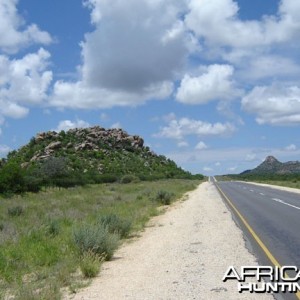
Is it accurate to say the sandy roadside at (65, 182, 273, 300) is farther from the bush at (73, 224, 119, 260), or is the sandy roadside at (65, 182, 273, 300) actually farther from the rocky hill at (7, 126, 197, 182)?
the rocky hill at (7, 126, 197, 182)

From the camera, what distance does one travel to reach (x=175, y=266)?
10.7 m

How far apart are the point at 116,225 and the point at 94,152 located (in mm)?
92130

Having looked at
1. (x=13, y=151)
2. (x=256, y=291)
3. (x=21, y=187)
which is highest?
(x=13, y=151)

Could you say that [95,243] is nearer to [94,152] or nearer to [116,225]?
[116,225]

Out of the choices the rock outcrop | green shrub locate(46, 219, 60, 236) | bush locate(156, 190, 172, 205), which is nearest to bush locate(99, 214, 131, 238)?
green shrub locate(46, 219, 60, 236)

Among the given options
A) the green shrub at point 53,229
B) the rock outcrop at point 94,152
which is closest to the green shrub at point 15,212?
the green shrub at point 53,229

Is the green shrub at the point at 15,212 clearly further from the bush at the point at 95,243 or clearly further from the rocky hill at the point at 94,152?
the rocky hill at the point at 94,152

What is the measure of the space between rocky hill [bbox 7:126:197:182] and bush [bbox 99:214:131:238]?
223 ft

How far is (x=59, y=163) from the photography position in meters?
73.0

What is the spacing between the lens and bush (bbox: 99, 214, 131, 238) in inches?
653

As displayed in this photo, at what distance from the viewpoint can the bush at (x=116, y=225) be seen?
54.4 feet

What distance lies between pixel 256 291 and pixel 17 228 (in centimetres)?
1189

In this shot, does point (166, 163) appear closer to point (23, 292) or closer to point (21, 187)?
point (21, 187)

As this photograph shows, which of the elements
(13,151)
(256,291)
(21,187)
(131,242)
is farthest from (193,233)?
(13,151)
